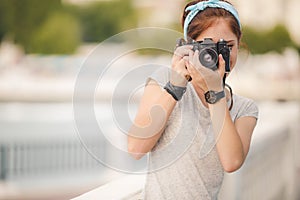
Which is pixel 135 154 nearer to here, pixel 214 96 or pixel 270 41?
pixel 214 96

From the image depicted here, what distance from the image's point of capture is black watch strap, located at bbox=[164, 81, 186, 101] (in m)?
1.55

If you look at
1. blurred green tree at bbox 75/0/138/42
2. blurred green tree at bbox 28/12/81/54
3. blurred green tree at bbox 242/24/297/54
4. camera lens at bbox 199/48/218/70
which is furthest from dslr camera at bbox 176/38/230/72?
blurred green tree at bbox 75/0/138/42

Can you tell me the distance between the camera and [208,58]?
5.08 ft

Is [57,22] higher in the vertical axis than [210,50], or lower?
Answer: higher

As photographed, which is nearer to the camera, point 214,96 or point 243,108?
point 214,96

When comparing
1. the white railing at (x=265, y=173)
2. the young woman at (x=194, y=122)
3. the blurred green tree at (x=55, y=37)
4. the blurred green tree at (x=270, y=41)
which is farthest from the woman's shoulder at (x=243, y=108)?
the blurred green tree at (x=55, y=37)

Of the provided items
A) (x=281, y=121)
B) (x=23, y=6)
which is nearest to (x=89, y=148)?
(x=281, y=121)

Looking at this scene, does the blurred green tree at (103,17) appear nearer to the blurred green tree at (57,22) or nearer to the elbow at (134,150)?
the blurred green tree at (57,22)

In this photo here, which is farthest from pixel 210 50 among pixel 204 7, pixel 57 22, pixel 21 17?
pixel 57 22

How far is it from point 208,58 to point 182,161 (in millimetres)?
202

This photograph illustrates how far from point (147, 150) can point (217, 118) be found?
0.14 metres

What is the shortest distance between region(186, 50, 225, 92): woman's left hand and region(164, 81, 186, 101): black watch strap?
3 centimetres

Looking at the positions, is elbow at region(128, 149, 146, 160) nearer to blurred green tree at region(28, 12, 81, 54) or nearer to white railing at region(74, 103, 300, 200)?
white railing at region(74, 103, 300, 200)

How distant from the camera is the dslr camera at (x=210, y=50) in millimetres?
1547
